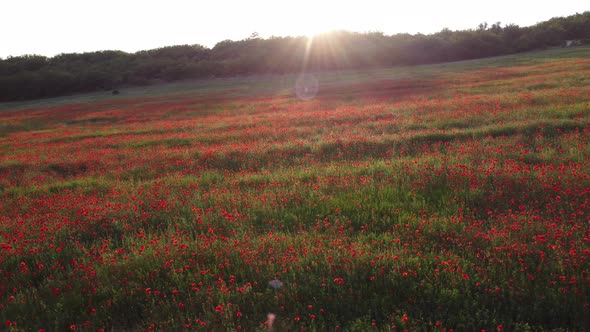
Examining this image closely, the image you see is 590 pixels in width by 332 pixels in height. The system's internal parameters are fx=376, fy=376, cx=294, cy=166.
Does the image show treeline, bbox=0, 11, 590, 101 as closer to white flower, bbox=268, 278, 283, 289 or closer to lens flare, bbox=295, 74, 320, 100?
lens flare, bbox=295, 74, 320, 100

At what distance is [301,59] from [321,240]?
81007mm

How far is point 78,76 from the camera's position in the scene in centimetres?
7531

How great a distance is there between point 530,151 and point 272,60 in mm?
78065

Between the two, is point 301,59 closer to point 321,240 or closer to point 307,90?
point 307,90

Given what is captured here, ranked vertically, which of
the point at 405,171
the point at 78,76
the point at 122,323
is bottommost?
the point at 122,323

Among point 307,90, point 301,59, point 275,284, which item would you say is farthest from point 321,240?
→ point 301,59

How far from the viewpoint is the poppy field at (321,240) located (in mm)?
3906

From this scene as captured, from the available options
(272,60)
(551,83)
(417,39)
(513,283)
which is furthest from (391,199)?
(417,39)

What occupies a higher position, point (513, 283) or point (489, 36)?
point (489, 36)

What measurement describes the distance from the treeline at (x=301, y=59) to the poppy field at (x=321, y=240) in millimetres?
70368

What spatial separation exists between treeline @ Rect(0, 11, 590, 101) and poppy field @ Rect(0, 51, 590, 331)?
7037 cm

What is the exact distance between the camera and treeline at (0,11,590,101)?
243ft

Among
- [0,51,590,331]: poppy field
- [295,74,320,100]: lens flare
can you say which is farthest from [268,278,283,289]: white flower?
[295,74,320,100]: lens flare

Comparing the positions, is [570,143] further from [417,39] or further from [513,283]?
[417,39]
